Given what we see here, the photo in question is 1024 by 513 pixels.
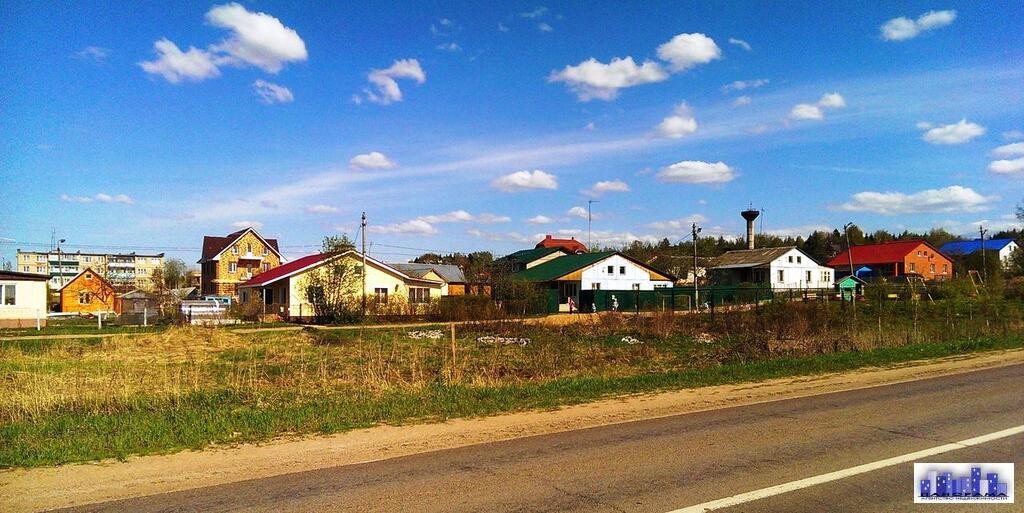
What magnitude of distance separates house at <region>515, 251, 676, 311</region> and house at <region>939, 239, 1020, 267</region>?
5656 cm

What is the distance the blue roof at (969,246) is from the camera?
9625 centimetres

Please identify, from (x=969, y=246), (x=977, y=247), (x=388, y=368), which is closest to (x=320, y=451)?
(x=388, y=368)

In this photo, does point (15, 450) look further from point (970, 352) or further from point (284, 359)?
point (970, 352)

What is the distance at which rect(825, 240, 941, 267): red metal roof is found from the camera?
83125mm

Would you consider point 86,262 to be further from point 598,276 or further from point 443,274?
point 598,276

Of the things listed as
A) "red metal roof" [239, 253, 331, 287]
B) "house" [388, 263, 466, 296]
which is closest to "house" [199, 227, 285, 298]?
"house" [388, 263, 466, 296]

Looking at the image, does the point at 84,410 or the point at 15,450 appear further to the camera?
the point at 84,410

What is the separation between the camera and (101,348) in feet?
73.6

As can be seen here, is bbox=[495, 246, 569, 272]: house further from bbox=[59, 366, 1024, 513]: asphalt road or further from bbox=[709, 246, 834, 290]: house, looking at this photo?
bbox=[59, 366, 1024, 513]: asphalt road

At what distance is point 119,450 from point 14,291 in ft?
134

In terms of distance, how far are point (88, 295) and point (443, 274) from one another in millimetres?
37675

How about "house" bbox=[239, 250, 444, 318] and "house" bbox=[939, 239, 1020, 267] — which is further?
"house" bbox=[939, 239, 1020, 267]

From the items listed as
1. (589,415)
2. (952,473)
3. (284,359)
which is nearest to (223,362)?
(284,359)

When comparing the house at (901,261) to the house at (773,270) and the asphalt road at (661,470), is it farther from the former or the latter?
the asphalt road at (661,470)
